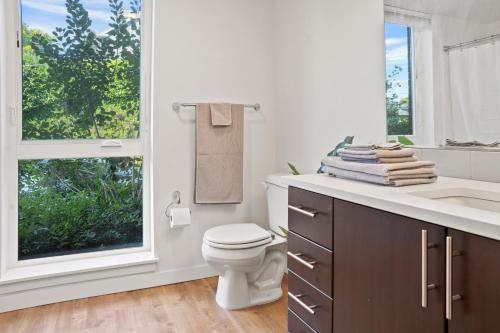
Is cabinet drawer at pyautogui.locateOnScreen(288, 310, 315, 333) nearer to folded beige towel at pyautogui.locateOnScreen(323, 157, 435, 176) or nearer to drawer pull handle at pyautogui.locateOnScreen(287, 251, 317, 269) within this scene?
drawer pull handle at pyautogui.locateOnScreen(287, 251, 317, 269)

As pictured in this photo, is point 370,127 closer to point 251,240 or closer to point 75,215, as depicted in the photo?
point 251,240

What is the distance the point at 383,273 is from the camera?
1.04 metres

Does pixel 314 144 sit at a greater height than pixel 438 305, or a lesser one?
greater

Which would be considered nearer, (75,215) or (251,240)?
(251,240)

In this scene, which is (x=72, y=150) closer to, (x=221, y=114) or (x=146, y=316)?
(x=221, y=114)

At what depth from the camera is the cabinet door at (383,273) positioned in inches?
34.8

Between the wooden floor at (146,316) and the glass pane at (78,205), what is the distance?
1.31 ft

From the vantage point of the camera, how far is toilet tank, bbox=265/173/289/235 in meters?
2.44

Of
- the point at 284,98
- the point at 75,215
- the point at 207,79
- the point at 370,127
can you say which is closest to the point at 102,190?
the point at 75,215

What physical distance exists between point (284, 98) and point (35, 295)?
82.9 inches

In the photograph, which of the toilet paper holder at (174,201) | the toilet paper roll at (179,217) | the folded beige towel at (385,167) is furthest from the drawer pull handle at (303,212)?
the toilet paper holder at (174,201)

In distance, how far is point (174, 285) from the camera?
8.52 ft

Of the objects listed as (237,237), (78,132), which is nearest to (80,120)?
(78,132)

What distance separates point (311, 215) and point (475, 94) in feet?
2.56
